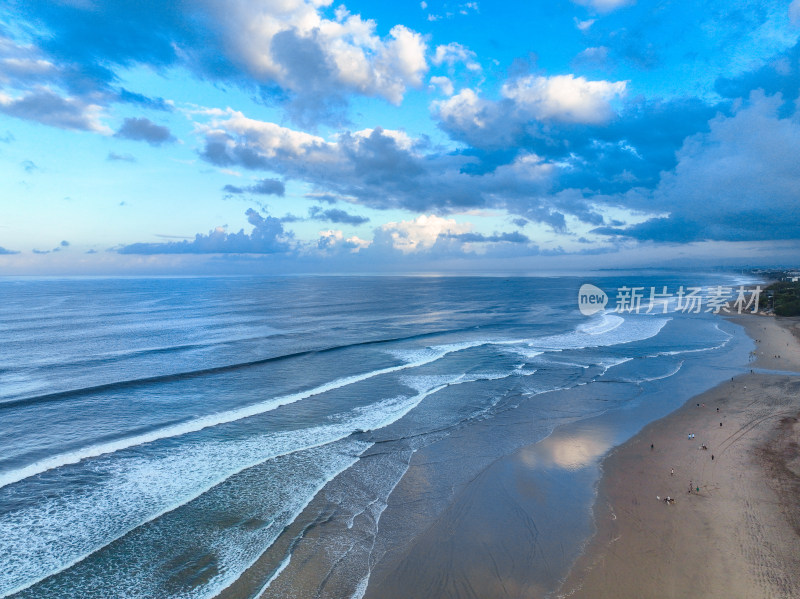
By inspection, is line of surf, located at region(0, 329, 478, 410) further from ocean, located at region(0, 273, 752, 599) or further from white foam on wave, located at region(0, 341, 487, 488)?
white foam on wave, located at region(0, 341, 487, 488)

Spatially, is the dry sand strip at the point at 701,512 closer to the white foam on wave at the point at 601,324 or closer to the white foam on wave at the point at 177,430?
the white foam on wave at the point at 177,430

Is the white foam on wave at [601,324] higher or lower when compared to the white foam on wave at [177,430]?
higher

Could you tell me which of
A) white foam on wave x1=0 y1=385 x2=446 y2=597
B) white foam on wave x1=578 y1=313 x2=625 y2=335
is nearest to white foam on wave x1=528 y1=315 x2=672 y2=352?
white foam on wave x1=578 y1=313 x2=625 y2=335

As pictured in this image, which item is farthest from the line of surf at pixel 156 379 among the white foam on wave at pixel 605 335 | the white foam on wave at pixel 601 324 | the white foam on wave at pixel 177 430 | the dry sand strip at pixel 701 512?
the white foam on wave at pixel 601 324

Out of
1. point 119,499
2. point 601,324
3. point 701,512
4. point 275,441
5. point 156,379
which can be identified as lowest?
point 156,379

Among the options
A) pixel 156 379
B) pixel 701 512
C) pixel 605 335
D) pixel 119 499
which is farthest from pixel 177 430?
pixel 605 335

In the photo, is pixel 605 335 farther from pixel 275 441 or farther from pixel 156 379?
pixel 156 379
